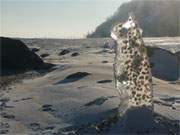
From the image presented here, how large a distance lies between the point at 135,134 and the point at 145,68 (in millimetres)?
860

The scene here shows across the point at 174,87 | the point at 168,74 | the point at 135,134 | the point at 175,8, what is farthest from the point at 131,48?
the point at 175,8

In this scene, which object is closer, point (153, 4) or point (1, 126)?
point (1, 126)

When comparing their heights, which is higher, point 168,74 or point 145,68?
point 145,68

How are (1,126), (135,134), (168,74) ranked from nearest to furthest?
1. (135,134)
2. (1,126)
3. (168,74)

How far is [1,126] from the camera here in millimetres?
7164

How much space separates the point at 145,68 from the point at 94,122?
3.61 ft

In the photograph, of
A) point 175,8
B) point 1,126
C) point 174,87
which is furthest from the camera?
point 175,8

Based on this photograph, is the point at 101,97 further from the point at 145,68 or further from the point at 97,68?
the point at 97,68

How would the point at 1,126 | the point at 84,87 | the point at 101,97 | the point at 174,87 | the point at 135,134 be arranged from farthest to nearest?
the point at 174,87
the point at 84,87
the point at 101,97
the point at 1,126
the point at 135,134

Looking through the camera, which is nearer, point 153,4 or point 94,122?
point 94,122

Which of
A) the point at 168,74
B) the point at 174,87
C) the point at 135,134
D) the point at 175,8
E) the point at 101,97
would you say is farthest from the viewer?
the point at 175,8

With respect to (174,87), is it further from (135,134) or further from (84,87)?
(135,134)

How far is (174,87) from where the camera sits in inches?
424

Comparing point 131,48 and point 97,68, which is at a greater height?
point 131,48
